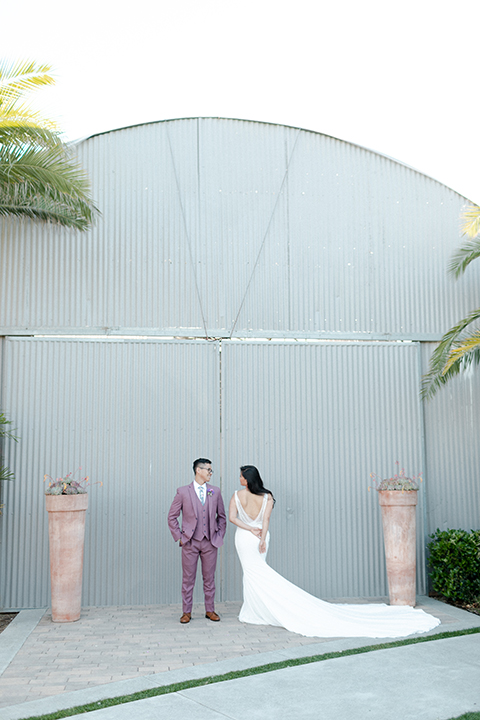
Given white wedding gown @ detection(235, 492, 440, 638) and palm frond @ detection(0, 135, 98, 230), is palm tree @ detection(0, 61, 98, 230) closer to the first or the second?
palm frond @ detection(0, 135, 98, 230)

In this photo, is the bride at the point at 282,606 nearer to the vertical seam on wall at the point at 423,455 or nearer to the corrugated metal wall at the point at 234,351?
the corrugated metal wall at the point at 234,351

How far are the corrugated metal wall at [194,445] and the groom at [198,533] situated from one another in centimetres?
111

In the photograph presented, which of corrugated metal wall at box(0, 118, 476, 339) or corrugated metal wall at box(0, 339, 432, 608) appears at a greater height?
corrugated metal wall at box(0, 118, 476, 339)

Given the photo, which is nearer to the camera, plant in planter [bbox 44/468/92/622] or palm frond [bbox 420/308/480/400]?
plant in planter [bbox 44/468/92/622]

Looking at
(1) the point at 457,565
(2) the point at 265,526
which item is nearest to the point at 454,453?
(1) the point at 457,565

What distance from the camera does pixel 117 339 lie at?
934cm

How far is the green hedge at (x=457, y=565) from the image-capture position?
28.8 feet

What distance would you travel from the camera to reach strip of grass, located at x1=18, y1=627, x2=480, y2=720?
4746 mm

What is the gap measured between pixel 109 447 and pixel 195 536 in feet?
6.37

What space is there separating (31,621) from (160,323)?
4.18 metres

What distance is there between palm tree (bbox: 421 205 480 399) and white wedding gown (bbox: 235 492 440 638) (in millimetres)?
3251

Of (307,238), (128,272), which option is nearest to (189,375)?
(128,272)

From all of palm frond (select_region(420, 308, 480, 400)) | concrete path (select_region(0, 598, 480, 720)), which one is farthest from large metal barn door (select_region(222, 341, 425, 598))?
concrete path (select_region(0, 598, 480, 720))

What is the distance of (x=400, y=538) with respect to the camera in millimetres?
8641
